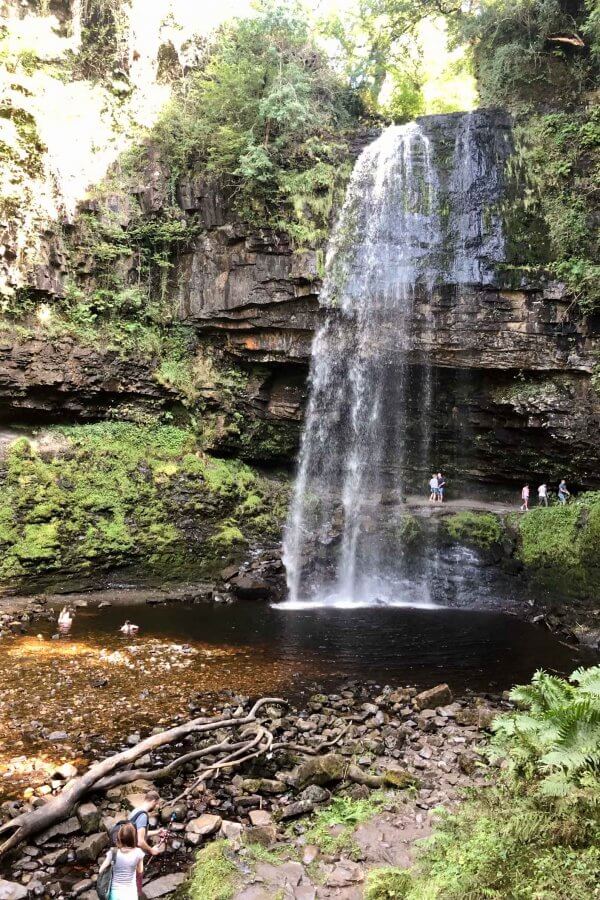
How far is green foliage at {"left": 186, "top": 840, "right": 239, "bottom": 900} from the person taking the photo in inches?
179

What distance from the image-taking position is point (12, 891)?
4691mm

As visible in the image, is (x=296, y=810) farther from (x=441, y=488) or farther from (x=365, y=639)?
(x=441, y=488)

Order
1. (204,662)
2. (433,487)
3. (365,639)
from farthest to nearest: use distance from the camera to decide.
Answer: (433,487), (365,639), (204,662)

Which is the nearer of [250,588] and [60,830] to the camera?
[60,830]

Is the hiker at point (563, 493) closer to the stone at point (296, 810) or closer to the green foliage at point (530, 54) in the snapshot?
the green foliage at point (530, 54)

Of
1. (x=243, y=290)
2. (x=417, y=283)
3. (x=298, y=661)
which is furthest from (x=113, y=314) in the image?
(x=298, y=661)

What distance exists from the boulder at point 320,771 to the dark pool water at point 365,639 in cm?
299

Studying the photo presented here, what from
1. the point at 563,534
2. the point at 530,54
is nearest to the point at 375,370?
the point at 563,534

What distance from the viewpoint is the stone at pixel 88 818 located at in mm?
5578

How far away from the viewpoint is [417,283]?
57.2 ft

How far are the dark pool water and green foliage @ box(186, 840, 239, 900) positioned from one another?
13.9 feet

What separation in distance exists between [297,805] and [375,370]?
14.5 metres

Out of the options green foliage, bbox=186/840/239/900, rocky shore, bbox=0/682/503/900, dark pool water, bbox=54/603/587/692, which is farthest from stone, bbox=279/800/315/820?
dark pool water, bbox=54/603/587/692

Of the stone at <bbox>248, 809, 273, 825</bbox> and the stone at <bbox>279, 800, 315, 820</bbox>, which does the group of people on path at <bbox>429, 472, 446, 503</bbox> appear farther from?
the stone at <bbox>248, 809, 273, 825</bbox>
